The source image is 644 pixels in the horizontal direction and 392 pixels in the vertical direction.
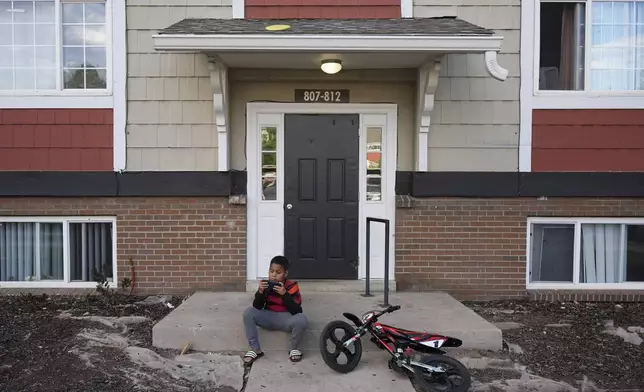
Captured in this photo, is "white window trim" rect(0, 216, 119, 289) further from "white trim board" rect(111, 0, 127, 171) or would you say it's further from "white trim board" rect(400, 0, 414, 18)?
"white trim board" rect(400, 0, 414, 18)

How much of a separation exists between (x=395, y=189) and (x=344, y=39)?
7.13ft

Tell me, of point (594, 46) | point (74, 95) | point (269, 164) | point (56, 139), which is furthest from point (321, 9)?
point (56, 139)

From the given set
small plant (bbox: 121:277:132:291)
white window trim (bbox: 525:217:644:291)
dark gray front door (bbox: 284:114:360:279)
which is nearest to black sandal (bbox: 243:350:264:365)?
dark gray front door (bbox: 284:114:360:279)

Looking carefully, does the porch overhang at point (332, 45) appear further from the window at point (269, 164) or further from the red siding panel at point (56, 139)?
the red siding panel at point (56, 139)

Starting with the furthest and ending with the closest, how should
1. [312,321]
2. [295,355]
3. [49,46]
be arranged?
[49,46], [312,321], [295,355]

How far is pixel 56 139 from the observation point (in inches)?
282

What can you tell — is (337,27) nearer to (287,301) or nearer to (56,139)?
(287,301)

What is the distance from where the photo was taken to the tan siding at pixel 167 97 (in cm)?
714

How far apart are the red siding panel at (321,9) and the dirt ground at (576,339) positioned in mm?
3810

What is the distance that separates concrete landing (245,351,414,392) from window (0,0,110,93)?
167 inches

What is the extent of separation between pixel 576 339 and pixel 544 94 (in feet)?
9.95

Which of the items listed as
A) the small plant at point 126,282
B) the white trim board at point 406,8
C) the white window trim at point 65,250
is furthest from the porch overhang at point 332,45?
the small plant at point 126,282

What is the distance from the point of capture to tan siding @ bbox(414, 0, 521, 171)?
23.7 feet

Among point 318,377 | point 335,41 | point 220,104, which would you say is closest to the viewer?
point 318,377
